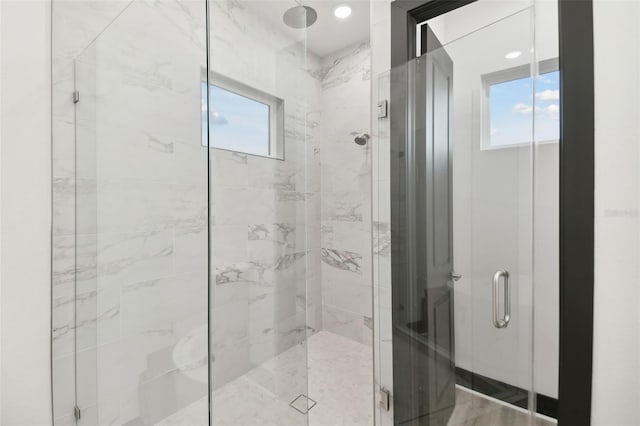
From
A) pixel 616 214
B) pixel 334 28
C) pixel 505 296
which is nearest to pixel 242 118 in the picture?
pixel 505 296

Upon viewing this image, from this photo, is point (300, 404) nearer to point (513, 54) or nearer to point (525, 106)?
point (525, 106)

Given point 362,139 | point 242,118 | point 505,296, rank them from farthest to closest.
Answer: point 362,139
point 505,296
point 242,118

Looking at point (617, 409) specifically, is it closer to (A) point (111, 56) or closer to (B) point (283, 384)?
(B) point (283, 384)

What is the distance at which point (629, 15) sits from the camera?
0.85m

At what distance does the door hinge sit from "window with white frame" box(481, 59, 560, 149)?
1.13m

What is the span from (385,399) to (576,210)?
1.07 metres

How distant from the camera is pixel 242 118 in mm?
732

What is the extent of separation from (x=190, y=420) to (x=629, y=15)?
1.77 m

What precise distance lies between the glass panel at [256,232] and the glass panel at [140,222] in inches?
4.0

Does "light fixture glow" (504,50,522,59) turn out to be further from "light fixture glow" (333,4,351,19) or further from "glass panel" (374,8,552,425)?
"light fixture glow" (333,4,351,19)

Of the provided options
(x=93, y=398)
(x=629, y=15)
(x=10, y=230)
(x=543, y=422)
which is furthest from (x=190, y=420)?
(x=629, y=15)

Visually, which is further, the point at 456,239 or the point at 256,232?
the point at 456,239

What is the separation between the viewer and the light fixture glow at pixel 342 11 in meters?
1.91

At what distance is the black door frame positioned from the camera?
89 centimetres
